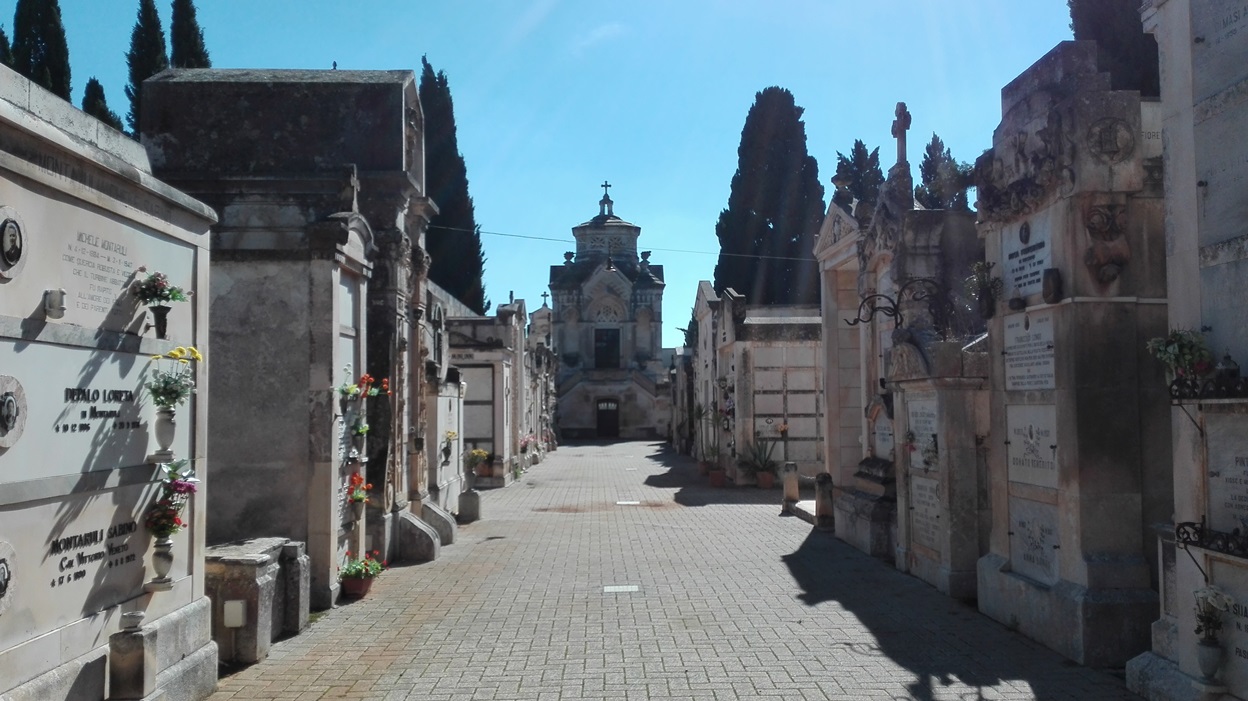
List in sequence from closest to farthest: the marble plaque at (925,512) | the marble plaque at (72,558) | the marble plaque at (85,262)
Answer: the marble plaque at (72,558), the marble plaque at (85,262), the marble plaque at (925,512)

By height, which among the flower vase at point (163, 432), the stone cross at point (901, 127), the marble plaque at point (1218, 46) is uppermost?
the stone cross at point (901, 127)

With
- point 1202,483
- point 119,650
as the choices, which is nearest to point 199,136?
point 119,650

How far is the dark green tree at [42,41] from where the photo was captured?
32.9 metres

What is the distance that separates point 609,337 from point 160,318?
48220 mm

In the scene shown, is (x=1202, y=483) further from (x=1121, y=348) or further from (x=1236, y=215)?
(x=1121, y=348)

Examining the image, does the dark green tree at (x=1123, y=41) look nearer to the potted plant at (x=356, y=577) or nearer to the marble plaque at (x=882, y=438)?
the marble plaque at (x=882, y=438)

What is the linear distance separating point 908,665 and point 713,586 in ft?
10.3

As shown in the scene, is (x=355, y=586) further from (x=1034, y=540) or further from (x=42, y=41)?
(x=42, y=41)

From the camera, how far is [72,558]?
178 inches

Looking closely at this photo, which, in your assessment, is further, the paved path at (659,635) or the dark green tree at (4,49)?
the dark green tree at (4,49)

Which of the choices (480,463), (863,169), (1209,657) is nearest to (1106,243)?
(1209,657)

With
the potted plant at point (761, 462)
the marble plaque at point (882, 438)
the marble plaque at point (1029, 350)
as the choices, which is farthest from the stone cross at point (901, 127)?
the potted plant at point (761, 462)

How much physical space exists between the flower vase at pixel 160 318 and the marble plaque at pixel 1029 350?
5832mm

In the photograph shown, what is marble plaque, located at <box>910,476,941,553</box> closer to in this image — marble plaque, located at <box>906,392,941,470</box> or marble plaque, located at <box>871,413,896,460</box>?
marble plaque, located at <box>906,392,941,470</box>
